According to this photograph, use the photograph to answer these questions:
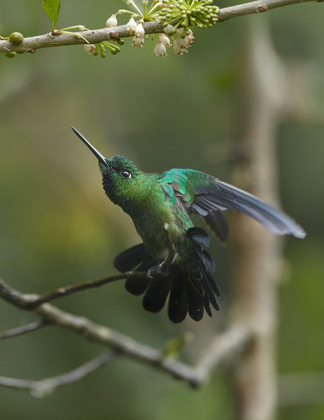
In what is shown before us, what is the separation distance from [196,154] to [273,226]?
357 cm

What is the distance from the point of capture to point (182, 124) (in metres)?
4.79

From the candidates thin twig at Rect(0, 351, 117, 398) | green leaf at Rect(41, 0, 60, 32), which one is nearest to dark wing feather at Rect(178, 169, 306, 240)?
green leaf at Rect(41, 0, 60, 32)

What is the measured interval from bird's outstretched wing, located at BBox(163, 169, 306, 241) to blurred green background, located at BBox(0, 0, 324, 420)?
221 centimetres

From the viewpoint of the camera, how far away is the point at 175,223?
3.84ft

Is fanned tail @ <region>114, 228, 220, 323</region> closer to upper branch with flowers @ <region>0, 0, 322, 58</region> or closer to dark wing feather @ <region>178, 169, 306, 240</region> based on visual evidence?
dark wing feather @ <region>178, 169, 306, 240</region>

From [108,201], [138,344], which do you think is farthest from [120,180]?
[108,201]

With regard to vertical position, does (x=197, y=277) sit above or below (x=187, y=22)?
below

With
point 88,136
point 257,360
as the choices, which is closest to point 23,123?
point 88,136

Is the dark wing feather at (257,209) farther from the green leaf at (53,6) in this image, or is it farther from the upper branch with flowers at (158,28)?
the green leaf at (53,6)

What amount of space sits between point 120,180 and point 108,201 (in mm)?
2496

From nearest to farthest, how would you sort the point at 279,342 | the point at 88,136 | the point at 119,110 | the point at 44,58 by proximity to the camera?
1. the point at 44,58
2. the point at 88,136
3. the point at 119,110
4. the point at 279,342

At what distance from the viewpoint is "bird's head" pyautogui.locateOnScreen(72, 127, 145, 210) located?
1.07 m

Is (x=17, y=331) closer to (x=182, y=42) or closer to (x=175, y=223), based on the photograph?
(x=175, y=223)

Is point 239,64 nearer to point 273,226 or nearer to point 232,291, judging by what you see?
point 232,291
